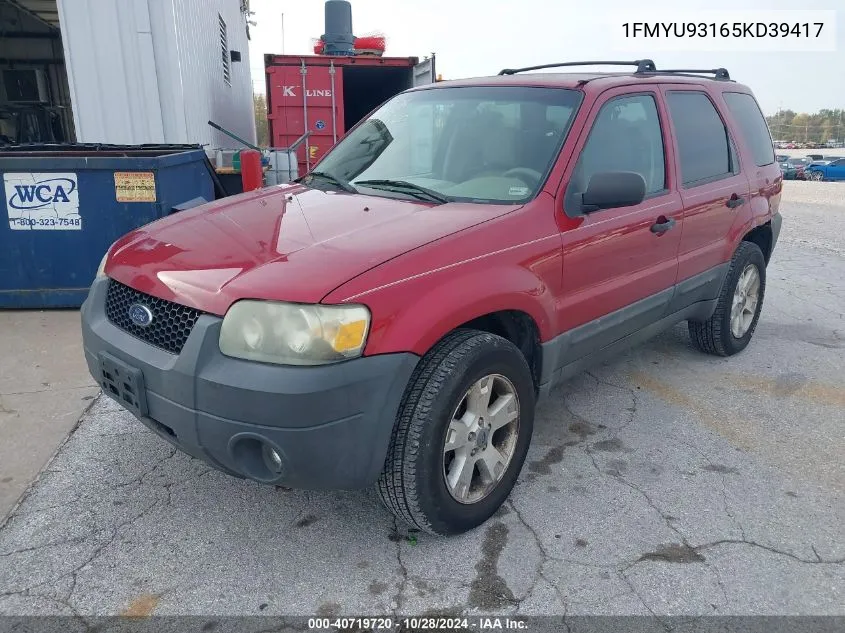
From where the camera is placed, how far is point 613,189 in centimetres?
291

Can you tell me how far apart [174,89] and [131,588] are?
6116mm

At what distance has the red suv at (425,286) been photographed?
2.19 metres

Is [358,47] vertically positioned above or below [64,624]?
above

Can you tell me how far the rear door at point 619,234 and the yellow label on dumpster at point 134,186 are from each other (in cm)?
363

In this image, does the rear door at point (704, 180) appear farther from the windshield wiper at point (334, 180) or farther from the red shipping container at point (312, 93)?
the red shipping container at point (312, 93)

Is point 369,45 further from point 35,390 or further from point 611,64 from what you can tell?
point 35,390

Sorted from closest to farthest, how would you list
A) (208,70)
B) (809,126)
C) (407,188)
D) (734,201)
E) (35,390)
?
(407,188) → (35,390) → (734,201) → (208,70) → (809,126)

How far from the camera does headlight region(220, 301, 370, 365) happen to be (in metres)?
2.15

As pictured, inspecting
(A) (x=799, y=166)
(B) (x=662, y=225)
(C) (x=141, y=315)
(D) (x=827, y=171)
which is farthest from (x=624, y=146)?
(A) (x=799, y=166)

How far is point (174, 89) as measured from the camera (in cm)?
716

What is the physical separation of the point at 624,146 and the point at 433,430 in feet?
6.44

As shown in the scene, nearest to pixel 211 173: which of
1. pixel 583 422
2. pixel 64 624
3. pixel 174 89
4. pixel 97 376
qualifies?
pixel 174 89

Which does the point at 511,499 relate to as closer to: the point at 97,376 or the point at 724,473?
the point at 724,473

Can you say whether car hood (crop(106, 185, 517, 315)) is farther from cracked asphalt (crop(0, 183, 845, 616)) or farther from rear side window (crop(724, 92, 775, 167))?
rear side window (crop(724, 92, 775, 167))
